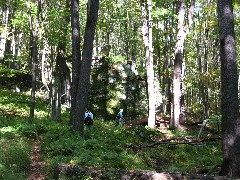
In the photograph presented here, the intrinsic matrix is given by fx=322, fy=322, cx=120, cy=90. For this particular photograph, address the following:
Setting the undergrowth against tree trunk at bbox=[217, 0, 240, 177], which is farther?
the undergrowth

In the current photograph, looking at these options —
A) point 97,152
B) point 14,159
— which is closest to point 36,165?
point 14,159

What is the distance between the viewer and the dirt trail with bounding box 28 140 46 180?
8.93 metres

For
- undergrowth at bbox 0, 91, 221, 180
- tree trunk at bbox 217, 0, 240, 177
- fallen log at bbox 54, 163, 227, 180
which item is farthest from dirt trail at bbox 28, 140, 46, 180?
tree trunk at bbox 217, 0, 240, 177

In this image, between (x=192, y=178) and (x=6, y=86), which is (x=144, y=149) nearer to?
(x=192, y=178)

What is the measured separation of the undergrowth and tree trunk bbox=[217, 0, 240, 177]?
119cm

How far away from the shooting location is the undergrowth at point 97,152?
9.20 metres

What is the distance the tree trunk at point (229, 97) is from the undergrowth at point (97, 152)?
1.19 meters

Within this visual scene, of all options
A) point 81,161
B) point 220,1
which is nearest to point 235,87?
point 220,1

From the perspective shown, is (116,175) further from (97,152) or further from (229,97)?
(97,152)

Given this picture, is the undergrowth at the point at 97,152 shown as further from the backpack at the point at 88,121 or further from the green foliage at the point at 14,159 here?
the backpack at the point at 88,121

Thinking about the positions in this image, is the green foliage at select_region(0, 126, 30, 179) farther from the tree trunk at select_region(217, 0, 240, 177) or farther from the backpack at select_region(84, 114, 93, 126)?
the backpack at select_region(84, 114, 93, 126)

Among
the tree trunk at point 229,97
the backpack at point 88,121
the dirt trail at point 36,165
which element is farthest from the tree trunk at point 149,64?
the tree trunk at point 229,97

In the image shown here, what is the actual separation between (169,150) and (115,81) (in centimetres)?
1228

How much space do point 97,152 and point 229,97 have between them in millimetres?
4949
